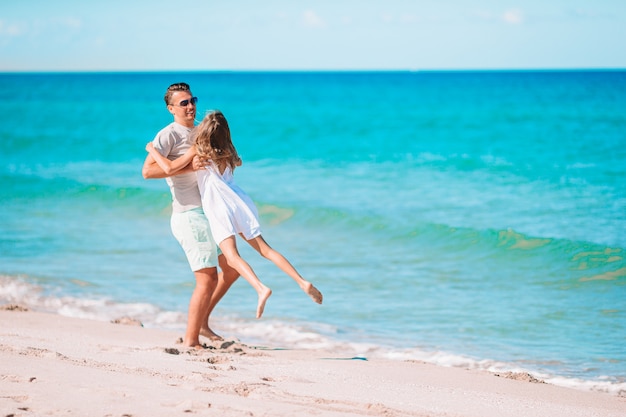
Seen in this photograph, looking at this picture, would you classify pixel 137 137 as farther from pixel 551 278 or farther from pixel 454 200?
pixel 551 278

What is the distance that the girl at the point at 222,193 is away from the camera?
5.41 meters

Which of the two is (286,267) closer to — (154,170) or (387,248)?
(154,170)

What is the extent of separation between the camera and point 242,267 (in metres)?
5.41

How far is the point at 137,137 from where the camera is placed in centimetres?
2912

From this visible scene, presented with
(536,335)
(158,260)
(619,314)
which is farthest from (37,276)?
(619,314)

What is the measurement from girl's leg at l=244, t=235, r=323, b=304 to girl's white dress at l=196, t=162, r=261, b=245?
79 millimetres

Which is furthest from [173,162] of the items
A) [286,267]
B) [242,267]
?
[286,267]

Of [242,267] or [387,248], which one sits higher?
[387,248]

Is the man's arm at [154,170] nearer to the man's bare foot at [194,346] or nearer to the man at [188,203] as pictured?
the man at [188,203]

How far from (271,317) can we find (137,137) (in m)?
22.3

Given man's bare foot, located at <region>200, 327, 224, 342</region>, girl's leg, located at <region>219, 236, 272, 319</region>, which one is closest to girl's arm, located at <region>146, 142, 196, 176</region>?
girl's leg, located at <region>219, 236, 272, 319</region>

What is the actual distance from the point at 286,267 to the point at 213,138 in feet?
3.17

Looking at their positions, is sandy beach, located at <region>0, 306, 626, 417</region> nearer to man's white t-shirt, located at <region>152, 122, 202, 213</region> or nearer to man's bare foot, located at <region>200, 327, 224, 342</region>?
man's bare foot, located at <region>200, 327, 224, 342</region>

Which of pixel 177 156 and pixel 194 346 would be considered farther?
pixel 194 346
